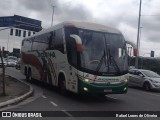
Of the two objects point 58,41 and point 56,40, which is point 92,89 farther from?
point 56,40

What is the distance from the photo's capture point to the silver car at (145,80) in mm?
24203

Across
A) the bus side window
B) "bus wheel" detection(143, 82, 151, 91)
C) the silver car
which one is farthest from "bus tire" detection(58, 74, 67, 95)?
"bus wheel" detection(143, 82, 151, 91)

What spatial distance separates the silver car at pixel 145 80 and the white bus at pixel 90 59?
29.1 feet

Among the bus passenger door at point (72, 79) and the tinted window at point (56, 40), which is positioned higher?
the tinted window at point (56, 40)

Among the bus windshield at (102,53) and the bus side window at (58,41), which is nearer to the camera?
the bus windshield at (102,53)

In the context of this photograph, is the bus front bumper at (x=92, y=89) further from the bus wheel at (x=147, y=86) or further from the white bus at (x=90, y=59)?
the bus wheel at (x=147, y=86)

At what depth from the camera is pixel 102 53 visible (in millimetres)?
15203

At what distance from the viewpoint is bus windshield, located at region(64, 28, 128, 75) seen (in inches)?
587

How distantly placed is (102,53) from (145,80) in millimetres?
10460

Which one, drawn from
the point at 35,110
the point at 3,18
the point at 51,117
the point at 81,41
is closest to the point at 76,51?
the point at 81,41

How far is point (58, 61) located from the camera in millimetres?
17500

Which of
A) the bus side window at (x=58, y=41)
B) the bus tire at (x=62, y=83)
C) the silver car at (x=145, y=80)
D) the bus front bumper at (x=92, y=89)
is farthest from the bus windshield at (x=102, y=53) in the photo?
the silver car at (x=145, y=80)

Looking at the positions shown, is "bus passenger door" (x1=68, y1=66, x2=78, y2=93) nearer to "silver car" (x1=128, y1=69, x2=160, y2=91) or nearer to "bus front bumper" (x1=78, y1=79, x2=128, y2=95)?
"bus front bumper" (x1=78, y1=79, x2=128, y2=95)

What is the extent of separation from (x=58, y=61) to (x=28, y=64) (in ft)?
26.2
